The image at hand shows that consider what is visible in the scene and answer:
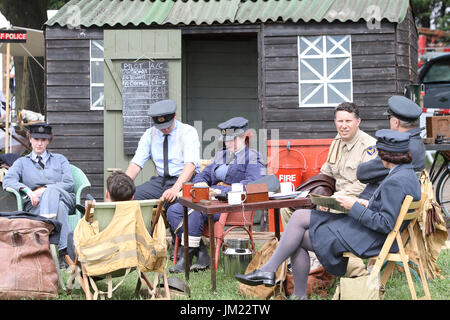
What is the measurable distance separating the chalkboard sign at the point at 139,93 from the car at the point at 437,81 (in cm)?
609

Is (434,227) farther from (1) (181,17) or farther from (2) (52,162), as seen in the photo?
(1) (181,17)

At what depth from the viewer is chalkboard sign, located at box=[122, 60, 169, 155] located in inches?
335

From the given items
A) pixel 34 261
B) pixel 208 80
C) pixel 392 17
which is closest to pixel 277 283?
pixel 34 261

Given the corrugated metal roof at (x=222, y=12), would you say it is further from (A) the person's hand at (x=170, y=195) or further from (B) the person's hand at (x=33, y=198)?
(A) the person's hand at (x=170, y=195)

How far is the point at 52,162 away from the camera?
6.22m

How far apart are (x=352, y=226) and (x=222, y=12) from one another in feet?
17.2

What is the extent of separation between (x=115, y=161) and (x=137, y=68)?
1.34 m

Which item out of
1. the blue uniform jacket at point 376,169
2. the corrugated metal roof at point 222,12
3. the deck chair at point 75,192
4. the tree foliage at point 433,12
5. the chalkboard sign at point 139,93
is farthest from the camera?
the tree foliage at point 433,12

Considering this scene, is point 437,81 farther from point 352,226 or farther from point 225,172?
point 352,226

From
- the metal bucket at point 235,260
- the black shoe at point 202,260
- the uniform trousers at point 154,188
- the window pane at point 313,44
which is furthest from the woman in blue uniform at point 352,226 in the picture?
the window pane at point 313,44

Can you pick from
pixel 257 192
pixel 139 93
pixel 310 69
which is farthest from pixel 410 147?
pixel 139 93

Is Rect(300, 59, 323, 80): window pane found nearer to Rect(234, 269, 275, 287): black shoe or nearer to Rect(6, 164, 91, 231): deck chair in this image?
Rect(6, 164, 91, 231): deck chair

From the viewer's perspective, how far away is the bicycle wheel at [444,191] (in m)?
7.39

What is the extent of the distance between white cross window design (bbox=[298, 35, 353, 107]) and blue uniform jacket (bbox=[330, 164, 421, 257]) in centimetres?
472
